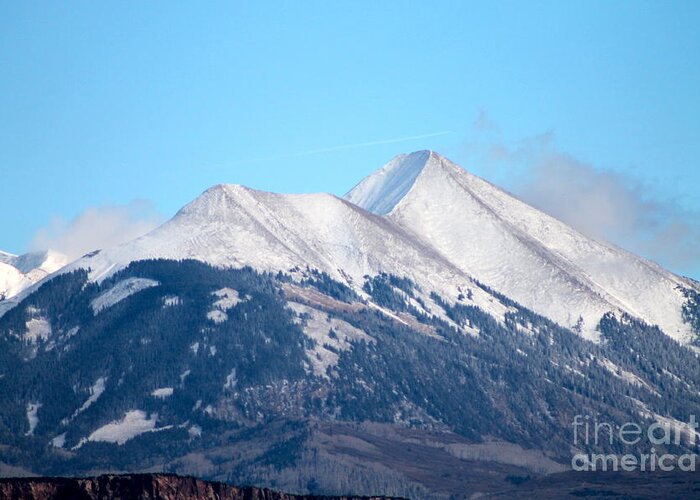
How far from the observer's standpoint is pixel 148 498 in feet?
652

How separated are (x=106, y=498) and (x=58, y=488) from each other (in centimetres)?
560

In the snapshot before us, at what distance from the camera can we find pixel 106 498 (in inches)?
7761

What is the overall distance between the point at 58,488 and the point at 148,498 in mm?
→ 9729

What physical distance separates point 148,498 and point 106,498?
465 cm

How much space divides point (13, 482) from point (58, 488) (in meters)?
4.83

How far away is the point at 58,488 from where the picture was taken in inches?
7815

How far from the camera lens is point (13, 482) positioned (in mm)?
197875

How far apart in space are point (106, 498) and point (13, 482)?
403 inches

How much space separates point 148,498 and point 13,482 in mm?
14544
